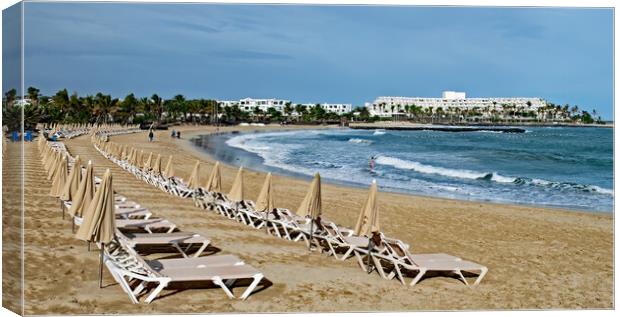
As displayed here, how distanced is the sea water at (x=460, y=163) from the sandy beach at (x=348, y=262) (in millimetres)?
2568

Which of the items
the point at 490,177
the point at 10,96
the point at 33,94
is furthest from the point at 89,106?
the point at 490,177

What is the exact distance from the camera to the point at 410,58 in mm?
9578

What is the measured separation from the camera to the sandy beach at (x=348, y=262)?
7.27m

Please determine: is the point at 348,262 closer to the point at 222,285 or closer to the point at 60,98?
the point at 222,285

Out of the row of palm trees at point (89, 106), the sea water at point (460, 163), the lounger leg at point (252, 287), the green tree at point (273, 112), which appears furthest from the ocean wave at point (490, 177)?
the lounger leg at point (252, 287)

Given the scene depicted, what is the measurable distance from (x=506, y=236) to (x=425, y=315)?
536cm

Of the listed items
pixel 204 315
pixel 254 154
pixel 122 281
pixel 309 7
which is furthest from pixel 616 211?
pixel 254 154

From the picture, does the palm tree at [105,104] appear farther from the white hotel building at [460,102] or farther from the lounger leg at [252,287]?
the white hotel building at [460,102]

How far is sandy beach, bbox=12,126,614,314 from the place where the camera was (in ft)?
23.8

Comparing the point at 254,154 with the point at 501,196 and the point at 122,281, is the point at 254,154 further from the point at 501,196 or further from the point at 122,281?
the point at 122,281

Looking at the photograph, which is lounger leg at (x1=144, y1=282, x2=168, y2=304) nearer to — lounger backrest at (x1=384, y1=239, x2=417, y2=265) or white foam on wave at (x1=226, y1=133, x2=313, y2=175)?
lounger backrest at (x1=384, y1=239, x2=417, y2=265)

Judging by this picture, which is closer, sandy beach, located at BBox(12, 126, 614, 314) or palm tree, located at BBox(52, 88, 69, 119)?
sandy beach, located at BBox(12, 126, 614, 314)

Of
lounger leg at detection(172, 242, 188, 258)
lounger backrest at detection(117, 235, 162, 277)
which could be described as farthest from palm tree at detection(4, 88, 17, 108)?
lounger leg at detection(172, 242, 188, 258)

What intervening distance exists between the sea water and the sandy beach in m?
2.57
